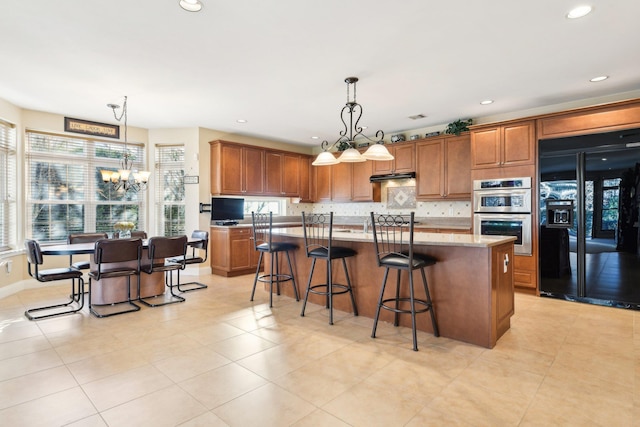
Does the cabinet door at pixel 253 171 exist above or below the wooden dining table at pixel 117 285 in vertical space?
above

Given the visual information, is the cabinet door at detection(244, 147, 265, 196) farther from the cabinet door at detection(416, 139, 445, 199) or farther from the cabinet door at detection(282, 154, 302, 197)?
the cabinet door at detection(416, 139, 445, 199)

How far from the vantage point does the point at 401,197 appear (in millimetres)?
6414

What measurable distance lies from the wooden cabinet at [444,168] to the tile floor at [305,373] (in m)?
2.40

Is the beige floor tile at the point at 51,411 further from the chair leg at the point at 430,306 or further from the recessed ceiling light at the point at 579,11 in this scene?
the recessed ceiling light at the point at 579,11

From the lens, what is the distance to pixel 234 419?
1.83 metres

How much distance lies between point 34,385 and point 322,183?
5808mm

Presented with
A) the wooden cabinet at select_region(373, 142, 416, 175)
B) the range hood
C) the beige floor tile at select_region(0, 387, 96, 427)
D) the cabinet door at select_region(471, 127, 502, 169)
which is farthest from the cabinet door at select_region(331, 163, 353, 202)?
the beige floor tile at select_region(0, 387, 96, 427)

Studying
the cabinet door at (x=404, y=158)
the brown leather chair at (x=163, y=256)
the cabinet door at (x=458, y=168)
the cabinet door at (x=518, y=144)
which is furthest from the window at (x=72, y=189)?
the cabinet door at (x=518, y=144)

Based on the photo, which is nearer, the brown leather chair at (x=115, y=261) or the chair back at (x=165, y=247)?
A: the brown leather chair at (x=115, y=261)

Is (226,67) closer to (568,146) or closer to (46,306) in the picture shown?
(46,306)

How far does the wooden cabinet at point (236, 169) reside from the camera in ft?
19.4

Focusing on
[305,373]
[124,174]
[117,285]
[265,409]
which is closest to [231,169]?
[124,174]

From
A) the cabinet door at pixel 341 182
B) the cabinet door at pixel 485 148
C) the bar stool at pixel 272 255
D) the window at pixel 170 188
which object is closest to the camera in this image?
the bar stool at pixel 272 255

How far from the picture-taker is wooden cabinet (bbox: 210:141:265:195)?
19.4 ft
